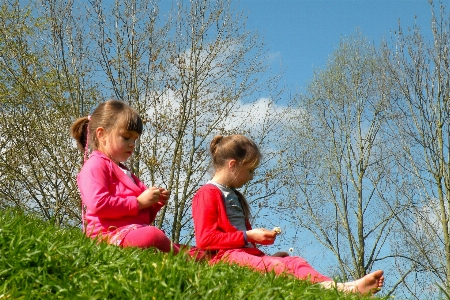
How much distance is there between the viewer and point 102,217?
3.61 meters

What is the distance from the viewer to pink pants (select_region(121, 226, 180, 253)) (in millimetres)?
3322

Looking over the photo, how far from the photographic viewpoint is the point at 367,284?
310 cm

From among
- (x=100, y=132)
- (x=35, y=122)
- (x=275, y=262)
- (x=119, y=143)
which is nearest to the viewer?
(x=275, y=262)

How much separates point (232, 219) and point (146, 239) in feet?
3.28

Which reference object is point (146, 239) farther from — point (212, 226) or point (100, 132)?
point (100, 132)

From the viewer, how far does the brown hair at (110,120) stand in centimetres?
384

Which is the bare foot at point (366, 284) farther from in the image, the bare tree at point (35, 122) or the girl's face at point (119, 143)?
the bare tree at point (35, 122)

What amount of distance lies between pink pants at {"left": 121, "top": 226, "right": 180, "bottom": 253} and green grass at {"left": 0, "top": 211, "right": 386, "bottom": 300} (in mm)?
616

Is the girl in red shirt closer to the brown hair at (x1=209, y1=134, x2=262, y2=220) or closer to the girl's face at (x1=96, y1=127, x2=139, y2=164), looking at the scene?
the brown hair at (x1=209, y1=134, x2=262, y2=220)

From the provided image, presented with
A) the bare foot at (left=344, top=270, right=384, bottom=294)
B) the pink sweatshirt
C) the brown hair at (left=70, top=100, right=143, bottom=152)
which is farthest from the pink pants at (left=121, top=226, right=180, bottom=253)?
the bare foot at (left=344, top=270, right=384, bottom=294)

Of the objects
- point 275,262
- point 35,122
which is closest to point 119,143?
point 275,262

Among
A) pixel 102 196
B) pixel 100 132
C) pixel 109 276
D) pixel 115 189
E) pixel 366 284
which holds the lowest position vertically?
pixel 109 276

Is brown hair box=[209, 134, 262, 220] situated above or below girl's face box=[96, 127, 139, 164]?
above

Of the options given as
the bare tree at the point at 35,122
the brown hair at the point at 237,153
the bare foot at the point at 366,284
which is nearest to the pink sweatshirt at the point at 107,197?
the brown hair at the point at 237,153
